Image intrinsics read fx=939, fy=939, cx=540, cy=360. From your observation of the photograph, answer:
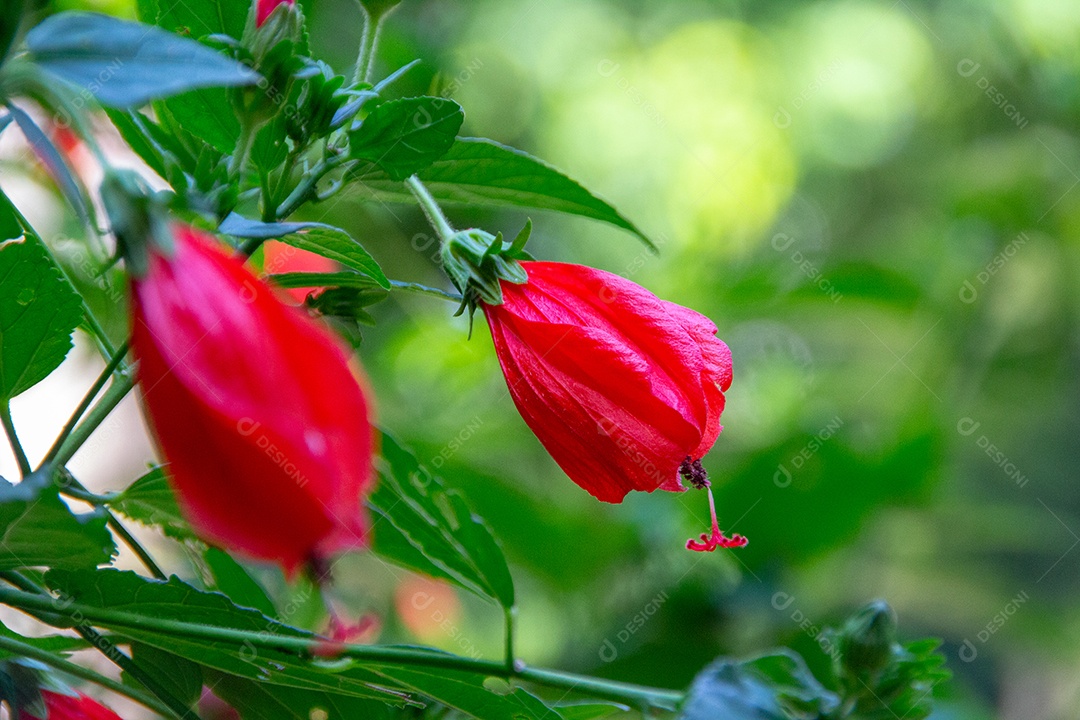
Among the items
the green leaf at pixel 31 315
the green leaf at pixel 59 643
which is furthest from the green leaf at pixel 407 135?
the green leaf at pixel 59 643

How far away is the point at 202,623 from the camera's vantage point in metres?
0.33

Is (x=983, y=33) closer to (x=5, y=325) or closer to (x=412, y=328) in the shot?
(x=412, y=328)

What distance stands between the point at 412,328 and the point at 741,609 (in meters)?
0.48

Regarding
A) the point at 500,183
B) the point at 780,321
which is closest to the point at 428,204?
the point at 500,183

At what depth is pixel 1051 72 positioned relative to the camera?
151cm

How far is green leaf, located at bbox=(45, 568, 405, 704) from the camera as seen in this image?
1.04 feet

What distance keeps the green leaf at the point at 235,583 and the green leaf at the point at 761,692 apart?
202 millimetres

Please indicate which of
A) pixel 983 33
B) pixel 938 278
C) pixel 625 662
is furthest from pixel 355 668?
pixel 983 33

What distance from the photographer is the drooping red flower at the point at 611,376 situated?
37 centimetres

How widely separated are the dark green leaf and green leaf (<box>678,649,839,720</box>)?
1.12 ft

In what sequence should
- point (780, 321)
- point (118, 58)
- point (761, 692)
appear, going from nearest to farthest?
point (118, 58)
point (761, 692)
point (780, 321)

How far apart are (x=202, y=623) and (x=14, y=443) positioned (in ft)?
0.30

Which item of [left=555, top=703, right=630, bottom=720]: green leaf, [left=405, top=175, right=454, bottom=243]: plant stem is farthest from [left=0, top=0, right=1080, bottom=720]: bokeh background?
[left=555, top=703, right=630, bottom=720]: green leaf

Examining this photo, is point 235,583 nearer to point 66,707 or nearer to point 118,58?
point 66,707
